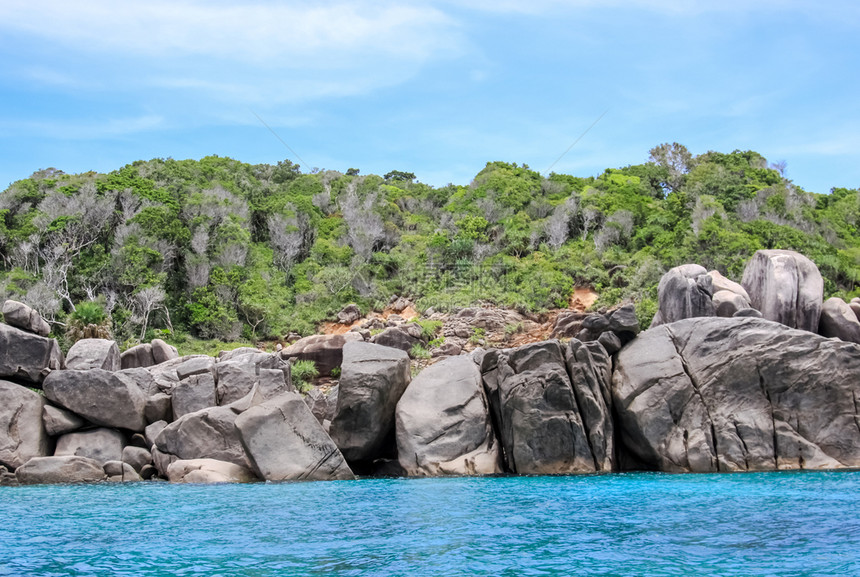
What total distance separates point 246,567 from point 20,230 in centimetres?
4034

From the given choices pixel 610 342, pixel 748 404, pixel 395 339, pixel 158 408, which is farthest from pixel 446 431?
pixel 395 339

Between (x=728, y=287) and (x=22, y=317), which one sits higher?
(x=728, y=287)

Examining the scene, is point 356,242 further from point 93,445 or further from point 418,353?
point 93,445

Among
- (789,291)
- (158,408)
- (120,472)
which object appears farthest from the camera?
(789,291)

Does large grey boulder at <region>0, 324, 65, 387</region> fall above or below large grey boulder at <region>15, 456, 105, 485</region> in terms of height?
above

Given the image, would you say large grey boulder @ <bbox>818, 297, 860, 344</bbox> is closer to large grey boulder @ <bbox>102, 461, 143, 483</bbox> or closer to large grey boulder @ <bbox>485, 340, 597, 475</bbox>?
large grey boulder @ <bbox>485, 340, 597, 475</bbox>

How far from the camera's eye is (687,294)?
67.9 ft

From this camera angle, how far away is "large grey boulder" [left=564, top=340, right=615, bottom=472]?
55.0 ft

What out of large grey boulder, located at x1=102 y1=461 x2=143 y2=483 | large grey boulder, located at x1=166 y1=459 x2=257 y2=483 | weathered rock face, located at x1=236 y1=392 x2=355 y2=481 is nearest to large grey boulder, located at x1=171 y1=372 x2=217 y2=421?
large grey boulder, located at x1=102 y1=461 x2=143 y2=483

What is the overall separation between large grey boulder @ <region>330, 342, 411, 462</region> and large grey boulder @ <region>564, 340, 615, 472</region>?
4.35 m

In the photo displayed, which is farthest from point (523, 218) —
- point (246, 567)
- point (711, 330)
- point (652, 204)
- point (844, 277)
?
point (246, 567)

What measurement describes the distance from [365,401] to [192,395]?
215 inches

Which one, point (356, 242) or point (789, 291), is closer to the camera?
point (789, 291)

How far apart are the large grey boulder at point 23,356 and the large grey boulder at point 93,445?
1.91 metres
